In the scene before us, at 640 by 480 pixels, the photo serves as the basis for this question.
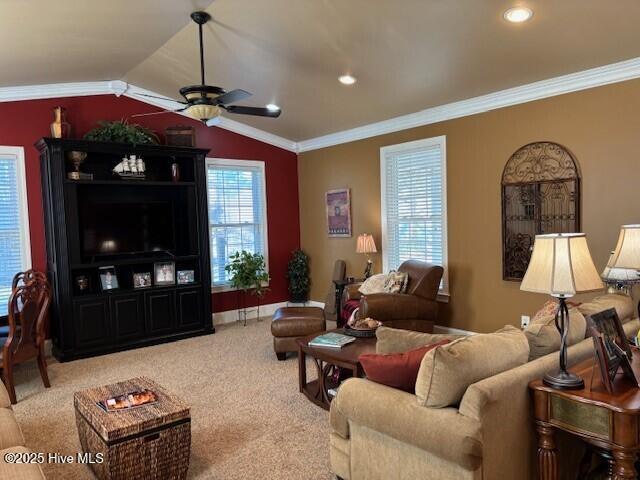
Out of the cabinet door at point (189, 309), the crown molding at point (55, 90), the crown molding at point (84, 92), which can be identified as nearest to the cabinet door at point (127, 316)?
the cabinet door at point (189, 309)

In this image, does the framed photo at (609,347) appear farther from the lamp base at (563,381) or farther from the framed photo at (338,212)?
the framed photo at (338,212)

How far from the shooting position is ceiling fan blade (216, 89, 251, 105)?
3.49 meters

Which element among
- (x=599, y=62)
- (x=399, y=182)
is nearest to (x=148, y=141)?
(x=399, y=182)

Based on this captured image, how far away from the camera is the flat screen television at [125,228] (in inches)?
213

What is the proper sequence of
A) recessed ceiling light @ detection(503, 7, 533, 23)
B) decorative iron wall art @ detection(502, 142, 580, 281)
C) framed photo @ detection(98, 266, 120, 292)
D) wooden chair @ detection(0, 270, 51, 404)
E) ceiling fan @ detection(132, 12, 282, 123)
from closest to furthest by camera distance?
recessed ceiling light @ detection(503, 7, 533, 23) < ceiling fan @ detection(132, 12, 282, 123) < wooden chair @ detection(0, 270, 51, 404) < decorative iron wall art @ detection(502, 142, 580, 281) < framed photo @ detection(98, 266, 120, 292)

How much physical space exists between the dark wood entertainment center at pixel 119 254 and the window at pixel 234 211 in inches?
24.1

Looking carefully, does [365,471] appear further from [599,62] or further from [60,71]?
[60,71]

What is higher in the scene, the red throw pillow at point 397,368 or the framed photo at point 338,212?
the framed photo at point 338,212

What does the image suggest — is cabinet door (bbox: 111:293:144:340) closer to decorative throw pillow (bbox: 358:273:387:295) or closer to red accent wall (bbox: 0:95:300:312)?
red accent wall (bbox: 0:95:300:312)

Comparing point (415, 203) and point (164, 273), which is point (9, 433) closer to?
point (164, 273)

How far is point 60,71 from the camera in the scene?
4809 millimetres

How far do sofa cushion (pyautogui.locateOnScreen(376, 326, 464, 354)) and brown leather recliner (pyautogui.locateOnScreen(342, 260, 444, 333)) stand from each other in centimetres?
225

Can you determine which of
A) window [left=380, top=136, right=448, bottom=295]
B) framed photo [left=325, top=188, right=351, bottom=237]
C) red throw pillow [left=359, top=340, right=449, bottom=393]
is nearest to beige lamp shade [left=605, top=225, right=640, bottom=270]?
red throw pillow [left=359, top=340, right=449, bottom=393]

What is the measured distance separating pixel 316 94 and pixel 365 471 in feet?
13.8
